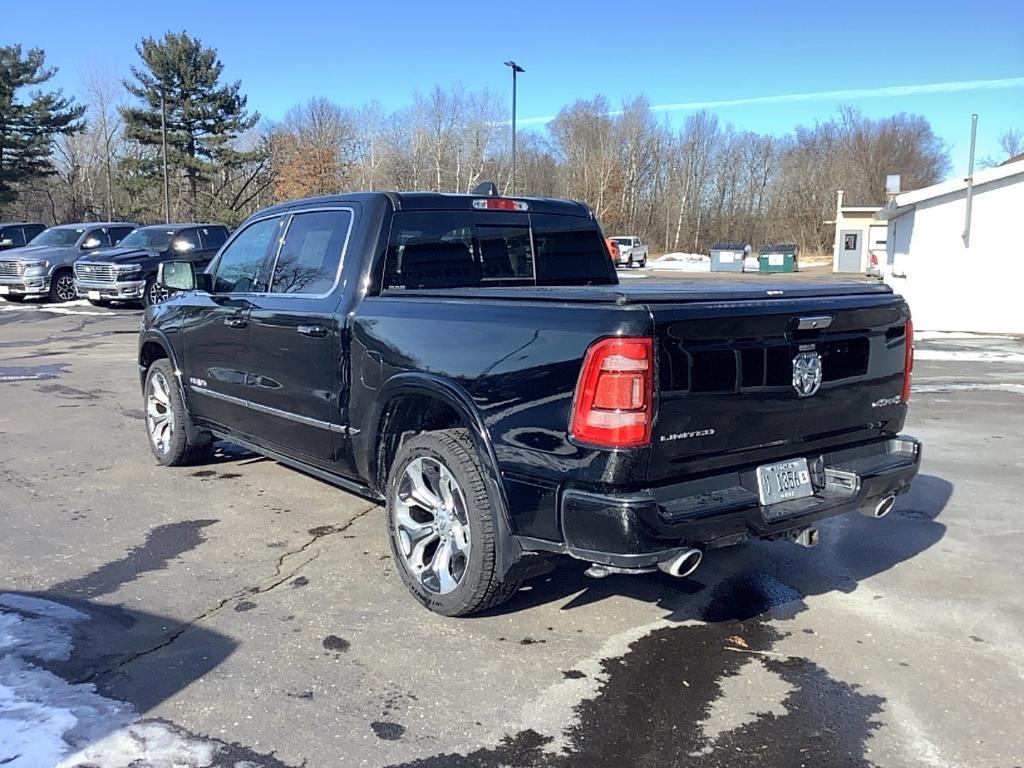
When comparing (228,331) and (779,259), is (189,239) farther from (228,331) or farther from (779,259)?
(779,259)

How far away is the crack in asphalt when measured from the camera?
358 cm

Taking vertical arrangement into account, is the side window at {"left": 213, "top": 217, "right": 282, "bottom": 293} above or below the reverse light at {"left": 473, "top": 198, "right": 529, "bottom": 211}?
below

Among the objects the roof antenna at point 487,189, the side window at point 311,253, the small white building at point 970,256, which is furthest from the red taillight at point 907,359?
the small white building at point 970,256

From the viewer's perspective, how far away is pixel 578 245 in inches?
222

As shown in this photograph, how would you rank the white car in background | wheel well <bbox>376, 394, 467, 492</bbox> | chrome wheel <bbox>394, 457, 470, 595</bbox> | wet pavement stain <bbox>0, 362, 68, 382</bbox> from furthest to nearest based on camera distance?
the white car in background < wet pavement stain <bbox>0, 362, 68, 382</bbox> < wheel well <bbox>376, 394, 467, 492</bbox> < chrome wheel <bbox>394, 457, 470, 595</bbox>

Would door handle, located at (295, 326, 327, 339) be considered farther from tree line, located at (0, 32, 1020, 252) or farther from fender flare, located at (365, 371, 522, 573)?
tree line, located at (0, 32, 1020, 252)

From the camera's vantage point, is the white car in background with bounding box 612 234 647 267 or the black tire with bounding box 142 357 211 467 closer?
the black tire with bounding box 142 357 211 467

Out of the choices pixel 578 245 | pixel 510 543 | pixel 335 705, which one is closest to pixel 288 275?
pixel 578 245

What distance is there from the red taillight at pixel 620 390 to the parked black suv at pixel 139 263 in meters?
18.2

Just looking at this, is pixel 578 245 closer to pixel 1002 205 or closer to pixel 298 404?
pixel 298 404

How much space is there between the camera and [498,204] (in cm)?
517

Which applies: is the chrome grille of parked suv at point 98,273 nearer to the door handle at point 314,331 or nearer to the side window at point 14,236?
the side window at point 14,236

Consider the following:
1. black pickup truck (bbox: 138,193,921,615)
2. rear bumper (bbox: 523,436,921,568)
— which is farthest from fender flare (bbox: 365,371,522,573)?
rear bumper (bbox: 523,436,921,568)

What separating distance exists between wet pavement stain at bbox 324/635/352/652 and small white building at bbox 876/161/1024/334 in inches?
658
